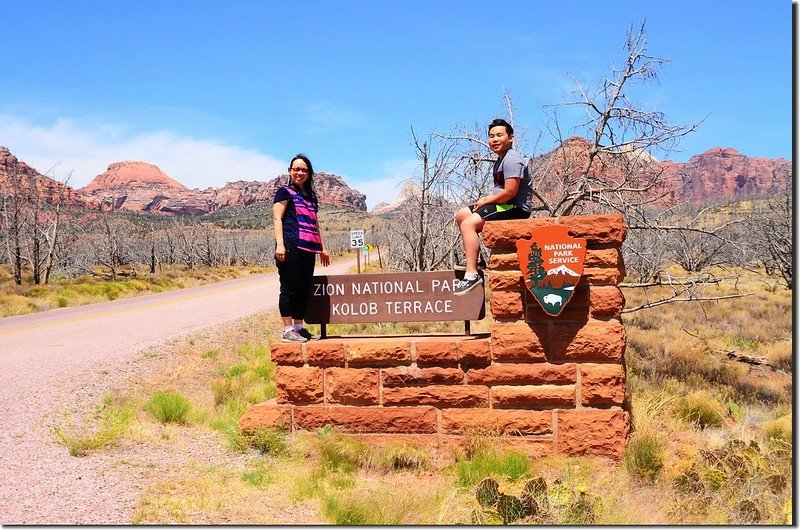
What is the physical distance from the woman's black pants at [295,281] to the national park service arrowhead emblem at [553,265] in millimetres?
1901

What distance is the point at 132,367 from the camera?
888 centimetres

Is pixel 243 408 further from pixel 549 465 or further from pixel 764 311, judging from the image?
pixel 764 311

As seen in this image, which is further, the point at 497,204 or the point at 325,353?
the point at 325,353

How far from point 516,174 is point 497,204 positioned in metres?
0.30

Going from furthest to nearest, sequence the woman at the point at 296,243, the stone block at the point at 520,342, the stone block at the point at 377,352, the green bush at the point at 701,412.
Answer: the green bush at the point at 701,412 → the woman at the point at 296,243 → the stone block at the point at 377,352 → the stone block at the point at 520,342

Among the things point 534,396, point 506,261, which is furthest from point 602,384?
point 506,261

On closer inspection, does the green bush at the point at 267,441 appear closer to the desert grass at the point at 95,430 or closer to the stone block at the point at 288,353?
the stone block at the point at 288,353

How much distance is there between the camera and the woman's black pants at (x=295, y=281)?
18.7 ft

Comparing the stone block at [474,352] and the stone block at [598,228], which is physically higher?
the stone block at [598,228]

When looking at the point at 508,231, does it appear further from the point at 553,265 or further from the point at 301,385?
the point at 301,385

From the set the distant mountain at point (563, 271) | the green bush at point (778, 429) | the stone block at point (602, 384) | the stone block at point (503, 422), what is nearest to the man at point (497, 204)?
the distant mountain at point (563, 271)

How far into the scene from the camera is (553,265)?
5039 millimetres

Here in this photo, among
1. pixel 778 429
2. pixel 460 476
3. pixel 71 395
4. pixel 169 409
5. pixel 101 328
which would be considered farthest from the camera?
pixel 101 328

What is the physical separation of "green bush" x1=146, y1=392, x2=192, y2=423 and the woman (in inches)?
50.6
